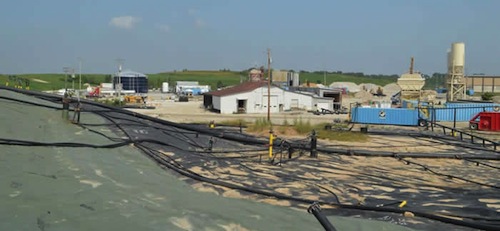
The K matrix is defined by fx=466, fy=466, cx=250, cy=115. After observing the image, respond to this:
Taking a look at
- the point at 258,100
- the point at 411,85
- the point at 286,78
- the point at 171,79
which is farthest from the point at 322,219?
the point at 171,79

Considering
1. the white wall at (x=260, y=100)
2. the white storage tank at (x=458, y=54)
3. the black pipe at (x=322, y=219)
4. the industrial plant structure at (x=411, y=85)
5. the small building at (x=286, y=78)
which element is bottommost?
the black pipe at (x=322, y=219)

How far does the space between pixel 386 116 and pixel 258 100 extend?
13822 millimetres

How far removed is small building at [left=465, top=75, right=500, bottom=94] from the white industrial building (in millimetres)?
48937

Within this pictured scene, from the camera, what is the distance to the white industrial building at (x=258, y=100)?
42.2 m

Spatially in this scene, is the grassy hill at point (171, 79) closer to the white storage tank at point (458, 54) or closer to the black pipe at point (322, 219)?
the white storage tank at point (458, 54)

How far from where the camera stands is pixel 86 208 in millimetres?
4312

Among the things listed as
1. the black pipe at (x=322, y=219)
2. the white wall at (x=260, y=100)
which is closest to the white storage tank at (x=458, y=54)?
the white wall at (x=260, y=100)

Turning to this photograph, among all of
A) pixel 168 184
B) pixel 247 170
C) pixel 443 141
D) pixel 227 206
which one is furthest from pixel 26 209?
pixel 443 141

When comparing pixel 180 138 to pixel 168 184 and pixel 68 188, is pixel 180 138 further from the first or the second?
pixel 68 188

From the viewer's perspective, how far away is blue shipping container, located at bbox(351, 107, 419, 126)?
32.0 meters

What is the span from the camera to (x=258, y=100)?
142 feet

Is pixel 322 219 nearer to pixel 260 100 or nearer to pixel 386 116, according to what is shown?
pixel 386 116

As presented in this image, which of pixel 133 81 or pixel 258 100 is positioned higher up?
pixel 133 81

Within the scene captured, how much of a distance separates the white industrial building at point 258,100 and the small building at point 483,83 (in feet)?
161
